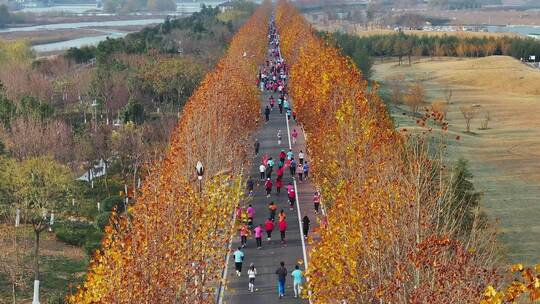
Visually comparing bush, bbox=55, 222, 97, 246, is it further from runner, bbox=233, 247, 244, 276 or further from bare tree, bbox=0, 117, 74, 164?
runner, bbox=233, 247, 244, 276

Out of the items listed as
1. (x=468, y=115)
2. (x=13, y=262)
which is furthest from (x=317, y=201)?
(x=468, y=115)

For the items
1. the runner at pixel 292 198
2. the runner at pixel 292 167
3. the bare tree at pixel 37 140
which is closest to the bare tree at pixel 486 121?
the bare tree at pixel 37 140

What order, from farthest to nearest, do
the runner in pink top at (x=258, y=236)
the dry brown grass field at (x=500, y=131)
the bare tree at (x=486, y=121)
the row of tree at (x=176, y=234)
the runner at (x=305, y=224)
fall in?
the bare tree at (x=486, y=121), the dry brown grass field at (x=500, y=131), the runner at (x=305, y=224), the runner in pink top at (x=258, y=236), the row of tree at (x=176, y=234)

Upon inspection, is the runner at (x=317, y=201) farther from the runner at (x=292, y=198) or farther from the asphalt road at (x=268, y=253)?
the runner at (x=292, y=198)

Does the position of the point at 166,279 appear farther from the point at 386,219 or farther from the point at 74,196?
the point at 74,196

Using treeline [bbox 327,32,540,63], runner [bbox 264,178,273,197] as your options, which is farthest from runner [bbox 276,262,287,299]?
treeline [bbox 327,32,540,63]

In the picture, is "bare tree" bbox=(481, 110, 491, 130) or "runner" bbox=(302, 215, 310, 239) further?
"bare tree" bbox=(481, 110, 491, 130)

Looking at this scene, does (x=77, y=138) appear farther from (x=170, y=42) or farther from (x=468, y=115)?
(x=170, y=42)
